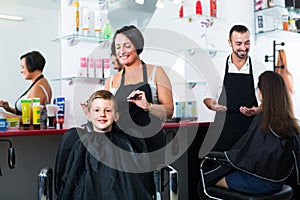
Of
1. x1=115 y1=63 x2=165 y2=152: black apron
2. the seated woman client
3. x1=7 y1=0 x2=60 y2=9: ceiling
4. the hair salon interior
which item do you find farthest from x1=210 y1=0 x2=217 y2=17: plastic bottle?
x1=115 y1=63 x2=165 y2=152: black apron

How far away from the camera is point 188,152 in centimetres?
284

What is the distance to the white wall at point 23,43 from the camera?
7.97ft

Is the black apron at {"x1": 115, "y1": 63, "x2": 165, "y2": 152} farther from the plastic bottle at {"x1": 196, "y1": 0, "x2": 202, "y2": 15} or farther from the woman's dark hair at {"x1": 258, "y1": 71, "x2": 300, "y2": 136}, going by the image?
the plastic bottle at {"x1": 196, "y1": 0, "x2": 202, "y2": 15}

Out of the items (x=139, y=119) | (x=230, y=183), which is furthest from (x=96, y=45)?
(x=230, y=183)

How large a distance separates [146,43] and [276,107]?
3.70ft

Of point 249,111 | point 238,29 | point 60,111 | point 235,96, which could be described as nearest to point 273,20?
point 238,29

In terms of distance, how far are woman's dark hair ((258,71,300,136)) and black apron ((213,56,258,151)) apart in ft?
1.90

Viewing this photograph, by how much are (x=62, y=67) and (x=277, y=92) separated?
143cm

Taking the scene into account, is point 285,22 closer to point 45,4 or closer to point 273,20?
point 273,20

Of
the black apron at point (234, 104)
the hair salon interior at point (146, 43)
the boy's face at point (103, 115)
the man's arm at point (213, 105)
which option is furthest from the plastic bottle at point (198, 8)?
the boy's face at point (103, 115)

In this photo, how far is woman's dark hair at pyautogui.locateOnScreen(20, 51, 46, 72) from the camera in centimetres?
254

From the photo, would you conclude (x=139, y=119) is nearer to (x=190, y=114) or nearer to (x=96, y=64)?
(x=96, y=64)

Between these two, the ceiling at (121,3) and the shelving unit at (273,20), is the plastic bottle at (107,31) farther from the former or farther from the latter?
the shelving unit at (273,20)

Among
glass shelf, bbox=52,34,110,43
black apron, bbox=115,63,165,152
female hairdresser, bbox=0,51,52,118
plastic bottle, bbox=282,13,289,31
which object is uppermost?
plastic bottle, bbox=282,13,289,31
